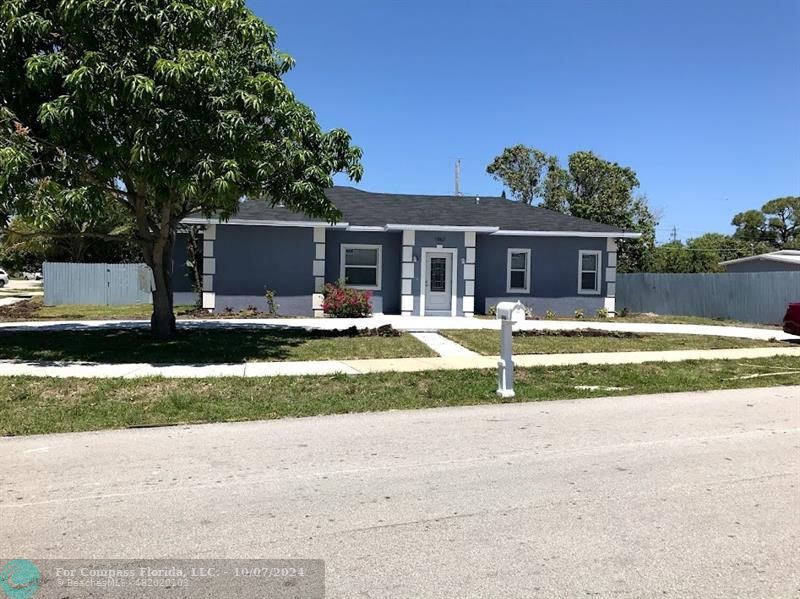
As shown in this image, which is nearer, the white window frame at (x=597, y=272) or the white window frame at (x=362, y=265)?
the white window frame at (x=362, y=265)

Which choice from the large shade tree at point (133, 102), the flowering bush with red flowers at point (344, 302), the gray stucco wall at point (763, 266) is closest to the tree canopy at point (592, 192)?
the gray stucco wall at point (763, 266)

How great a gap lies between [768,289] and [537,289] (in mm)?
7437

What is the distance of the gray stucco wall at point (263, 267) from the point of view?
65.8ft

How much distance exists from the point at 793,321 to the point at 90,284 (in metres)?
24.6

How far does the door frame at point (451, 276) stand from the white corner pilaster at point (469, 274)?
29 cm

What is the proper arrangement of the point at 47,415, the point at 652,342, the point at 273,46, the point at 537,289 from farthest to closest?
the point at 537,289 < the point at 652,342 < the point at 273,46 < the point at 47,415

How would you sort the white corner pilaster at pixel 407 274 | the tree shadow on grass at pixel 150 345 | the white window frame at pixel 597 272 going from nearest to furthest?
the tree shadow on grass at pixel 150 345
the white corner pilaster at pixel 407 274
the white window frame at pixel 597 272

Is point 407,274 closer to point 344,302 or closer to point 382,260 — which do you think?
point 382,260

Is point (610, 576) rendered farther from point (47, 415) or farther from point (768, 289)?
point (768, 289)

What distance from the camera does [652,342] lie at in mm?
14961

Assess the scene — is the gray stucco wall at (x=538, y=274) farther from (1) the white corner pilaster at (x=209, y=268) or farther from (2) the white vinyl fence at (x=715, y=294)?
(1) the white corner pilaster at (x=209, y=268)

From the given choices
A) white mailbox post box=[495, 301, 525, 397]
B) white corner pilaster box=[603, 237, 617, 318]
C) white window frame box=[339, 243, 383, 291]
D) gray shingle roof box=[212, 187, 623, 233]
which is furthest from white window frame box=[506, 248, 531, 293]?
white mailbox post box=[495, 301, 525, 397]

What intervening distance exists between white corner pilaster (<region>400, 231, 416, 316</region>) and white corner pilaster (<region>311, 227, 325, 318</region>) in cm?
257

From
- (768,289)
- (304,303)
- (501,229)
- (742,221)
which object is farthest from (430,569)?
(742,221)
